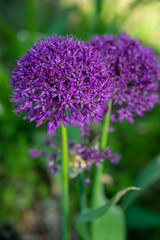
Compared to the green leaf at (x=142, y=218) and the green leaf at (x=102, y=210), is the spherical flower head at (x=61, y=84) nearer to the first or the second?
the green leaf at (x=102, y=210)

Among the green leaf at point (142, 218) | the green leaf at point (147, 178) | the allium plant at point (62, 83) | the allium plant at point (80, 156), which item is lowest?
the green leaf at point (142, 218)

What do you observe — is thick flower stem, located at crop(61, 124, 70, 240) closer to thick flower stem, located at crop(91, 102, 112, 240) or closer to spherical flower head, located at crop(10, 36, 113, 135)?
spherical flower head, located at crop(10, 36, 113, 135)

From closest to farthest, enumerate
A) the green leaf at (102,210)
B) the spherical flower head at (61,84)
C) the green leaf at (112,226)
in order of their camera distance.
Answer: the spherical flower head at (61,84) < the green leaf at (102,210) < the green leaf at (112,226)

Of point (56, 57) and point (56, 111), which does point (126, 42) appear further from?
point (56, 111)

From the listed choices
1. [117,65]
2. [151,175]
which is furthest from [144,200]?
[117,65]

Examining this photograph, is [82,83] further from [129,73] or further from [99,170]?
[99,170]

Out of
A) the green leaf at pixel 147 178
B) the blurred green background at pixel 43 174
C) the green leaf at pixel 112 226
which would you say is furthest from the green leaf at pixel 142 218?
the green leaf at pixel 112 226

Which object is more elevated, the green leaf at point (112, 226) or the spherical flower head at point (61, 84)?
the spherical flower head at point (61, 84)
